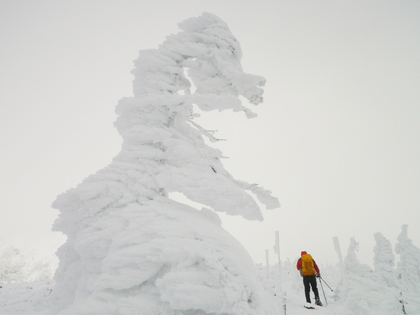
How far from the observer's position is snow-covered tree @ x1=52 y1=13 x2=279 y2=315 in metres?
1.96

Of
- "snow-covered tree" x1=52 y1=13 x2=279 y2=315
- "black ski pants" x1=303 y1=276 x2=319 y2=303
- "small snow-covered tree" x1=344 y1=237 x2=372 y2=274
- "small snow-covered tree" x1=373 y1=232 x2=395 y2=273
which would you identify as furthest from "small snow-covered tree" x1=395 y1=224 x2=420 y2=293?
"snow-covered tree" x1=52 y1=13 x2=279 y2=315

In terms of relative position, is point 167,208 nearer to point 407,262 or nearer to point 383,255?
point 383,255

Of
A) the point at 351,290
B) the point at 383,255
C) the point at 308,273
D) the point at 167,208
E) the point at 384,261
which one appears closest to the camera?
the point at 167,208

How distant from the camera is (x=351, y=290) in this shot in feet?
25.8

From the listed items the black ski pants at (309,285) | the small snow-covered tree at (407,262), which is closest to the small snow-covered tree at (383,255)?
the small snow-covered tree at (407,262)

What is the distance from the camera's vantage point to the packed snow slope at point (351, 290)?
5.45 metres

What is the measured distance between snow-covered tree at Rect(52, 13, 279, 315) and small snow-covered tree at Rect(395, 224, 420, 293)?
3054cm

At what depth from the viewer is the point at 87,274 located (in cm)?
258

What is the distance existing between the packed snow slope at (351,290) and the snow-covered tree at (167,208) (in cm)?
16

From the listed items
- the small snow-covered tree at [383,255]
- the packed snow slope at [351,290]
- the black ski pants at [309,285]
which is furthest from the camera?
the small snow-covered tree at [383,255]

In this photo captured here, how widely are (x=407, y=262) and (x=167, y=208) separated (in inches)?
1302

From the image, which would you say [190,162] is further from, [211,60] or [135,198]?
[211,60]

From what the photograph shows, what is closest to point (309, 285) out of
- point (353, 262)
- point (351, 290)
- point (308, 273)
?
point (308, 273)

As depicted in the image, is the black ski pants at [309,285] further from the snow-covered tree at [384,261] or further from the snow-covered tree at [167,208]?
the snow-covered tree at [384,261]
